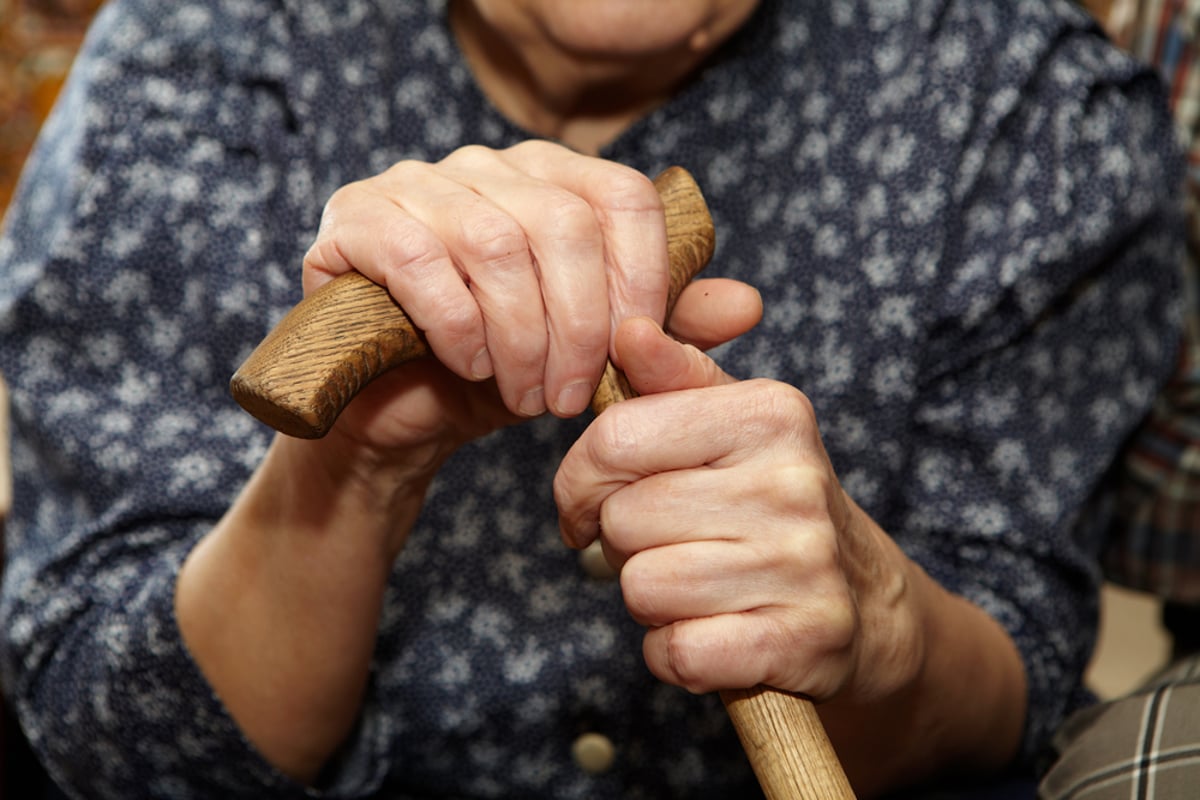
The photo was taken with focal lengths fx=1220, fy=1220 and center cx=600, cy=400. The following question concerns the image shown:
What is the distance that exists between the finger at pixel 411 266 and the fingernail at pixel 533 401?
2 cm

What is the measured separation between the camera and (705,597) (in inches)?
24.0

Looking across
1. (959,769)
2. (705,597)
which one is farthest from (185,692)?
(959,769)

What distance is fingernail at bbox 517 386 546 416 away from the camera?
2.13 ft

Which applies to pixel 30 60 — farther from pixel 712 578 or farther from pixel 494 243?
pixel 712 578

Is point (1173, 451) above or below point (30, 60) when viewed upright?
below

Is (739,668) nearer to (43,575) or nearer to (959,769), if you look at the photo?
(959,769)

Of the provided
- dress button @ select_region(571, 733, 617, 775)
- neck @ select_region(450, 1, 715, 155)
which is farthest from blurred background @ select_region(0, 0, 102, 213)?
dress button @ select_region(571, 733, 617, 775)

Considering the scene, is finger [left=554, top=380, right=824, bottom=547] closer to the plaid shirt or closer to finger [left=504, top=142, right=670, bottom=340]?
finger [left=504, top=142, right=670, bottom=340]

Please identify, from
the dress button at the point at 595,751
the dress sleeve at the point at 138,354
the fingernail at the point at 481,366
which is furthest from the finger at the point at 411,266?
the dress button at the point at 595,751

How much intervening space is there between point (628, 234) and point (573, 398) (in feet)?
0.30

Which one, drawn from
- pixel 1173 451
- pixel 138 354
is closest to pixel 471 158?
pixel 138 354

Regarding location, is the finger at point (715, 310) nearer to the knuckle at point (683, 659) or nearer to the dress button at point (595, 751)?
the knuckle at point (683, 659)

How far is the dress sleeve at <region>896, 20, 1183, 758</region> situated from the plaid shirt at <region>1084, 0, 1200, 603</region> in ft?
0.43

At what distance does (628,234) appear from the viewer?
0.64 metres
